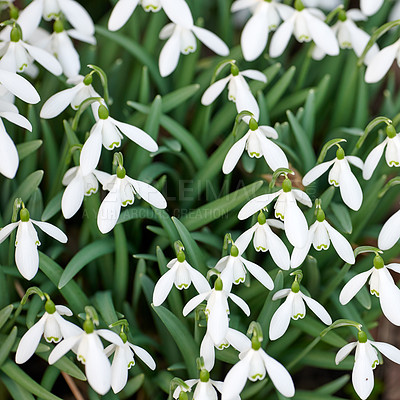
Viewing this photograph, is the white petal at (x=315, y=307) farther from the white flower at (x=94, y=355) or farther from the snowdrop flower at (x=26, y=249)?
the snowdrop flower at (x=26, y=249)

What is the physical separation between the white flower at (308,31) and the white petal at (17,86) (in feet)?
1.70

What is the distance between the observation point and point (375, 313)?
117 cm

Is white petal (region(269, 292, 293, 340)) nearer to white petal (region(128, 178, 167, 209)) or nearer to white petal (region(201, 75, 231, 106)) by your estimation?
white petal (region(128, 178, 167, 209))

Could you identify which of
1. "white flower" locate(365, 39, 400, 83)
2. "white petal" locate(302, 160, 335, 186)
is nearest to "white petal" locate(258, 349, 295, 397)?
"white petal" locate(302, 160, 335, 186)

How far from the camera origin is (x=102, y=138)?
982 millimetres

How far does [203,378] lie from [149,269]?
31 cm

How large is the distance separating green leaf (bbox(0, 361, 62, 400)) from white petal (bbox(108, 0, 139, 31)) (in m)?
0.64

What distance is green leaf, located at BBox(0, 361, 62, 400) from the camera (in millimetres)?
1000

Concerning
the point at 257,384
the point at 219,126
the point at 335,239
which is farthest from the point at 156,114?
the point at 257,384

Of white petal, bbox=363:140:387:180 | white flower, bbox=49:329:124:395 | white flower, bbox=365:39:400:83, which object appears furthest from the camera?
white flower, bbox=365:39:400:83

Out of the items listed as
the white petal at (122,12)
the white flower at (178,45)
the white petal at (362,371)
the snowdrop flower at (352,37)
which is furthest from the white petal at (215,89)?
the white petal at (362,371)

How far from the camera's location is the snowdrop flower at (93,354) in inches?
32.3

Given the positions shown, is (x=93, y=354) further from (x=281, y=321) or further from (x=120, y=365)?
(x=281, y=321)

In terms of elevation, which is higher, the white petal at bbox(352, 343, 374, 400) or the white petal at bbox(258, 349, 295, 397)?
the white petal at bbox(258, 349, 295, 397)
